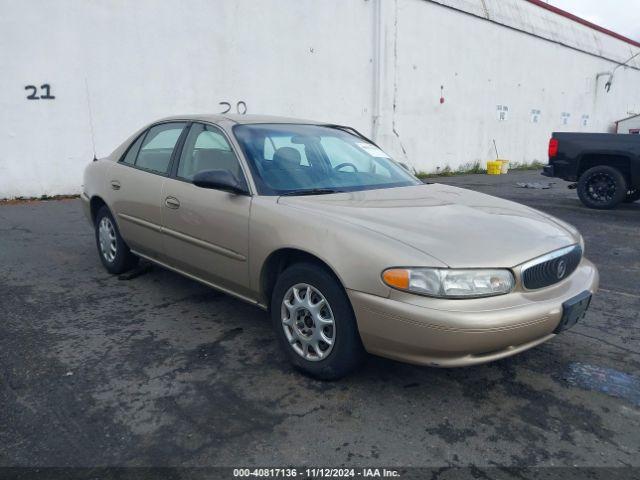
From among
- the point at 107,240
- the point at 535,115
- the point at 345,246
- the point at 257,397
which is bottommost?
the point at 257,397

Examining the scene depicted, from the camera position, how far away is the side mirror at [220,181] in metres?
3.28

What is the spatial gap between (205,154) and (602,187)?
7.72 metres

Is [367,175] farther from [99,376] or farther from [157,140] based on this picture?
[99,376]

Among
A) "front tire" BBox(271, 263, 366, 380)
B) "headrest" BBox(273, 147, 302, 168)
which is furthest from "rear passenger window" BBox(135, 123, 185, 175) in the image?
"front tire" BBox(271, 263, 366, 380)

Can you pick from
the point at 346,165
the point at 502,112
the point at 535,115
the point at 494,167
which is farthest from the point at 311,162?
the point at 535,115

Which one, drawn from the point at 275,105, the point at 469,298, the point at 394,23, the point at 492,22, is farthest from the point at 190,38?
the point at 492,22

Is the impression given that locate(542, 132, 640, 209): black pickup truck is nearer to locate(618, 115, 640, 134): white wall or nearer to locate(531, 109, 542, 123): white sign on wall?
locate(531, 109, 542, 123): white sign on wall

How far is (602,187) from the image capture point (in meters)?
9.02

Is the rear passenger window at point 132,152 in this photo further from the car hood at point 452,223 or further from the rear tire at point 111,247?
the car hood at point 452,223

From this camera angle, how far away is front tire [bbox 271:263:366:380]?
2.75m

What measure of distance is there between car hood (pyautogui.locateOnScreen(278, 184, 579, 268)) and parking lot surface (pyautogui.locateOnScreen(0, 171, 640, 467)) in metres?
0.15

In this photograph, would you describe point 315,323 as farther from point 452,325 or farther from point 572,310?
point 572,310

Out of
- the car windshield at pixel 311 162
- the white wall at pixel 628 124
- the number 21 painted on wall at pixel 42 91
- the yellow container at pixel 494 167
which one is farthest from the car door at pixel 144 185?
the white wall at pixel 628 124

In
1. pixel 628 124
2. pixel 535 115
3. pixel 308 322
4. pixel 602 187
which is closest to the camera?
pixel 308 322
